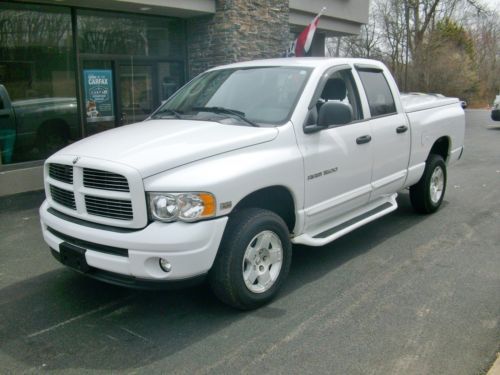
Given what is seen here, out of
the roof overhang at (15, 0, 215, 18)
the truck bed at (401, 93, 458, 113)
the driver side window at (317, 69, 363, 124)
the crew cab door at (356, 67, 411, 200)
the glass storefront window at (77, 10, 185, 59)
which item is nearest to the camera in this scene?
the driver side window at (317, 69, 363, 124)

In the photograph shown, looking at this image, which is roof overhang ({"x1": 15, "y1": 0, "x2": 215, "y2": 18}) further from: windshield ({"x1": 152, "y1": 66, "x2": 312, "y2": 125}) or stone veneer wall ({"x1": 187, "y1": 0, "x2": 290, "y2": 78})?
windshield ({"x1": 152, "y1": 66, "x2": 312, "y2": 125})

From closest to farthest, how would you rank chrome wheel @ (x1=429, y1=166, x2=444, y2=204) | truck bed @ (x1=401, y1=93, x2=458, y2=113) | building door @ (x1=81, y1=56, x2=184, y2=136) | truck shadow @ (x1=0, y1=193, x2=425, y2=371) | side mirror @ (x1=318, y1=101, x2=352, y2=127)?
truck shadow @ (x1=0, y1=193, x2=425, y2=371) < side mirror @ (x1=318, y1=101, x2=352, y2=127) < truck bed @ (x1=401, y1=93, x2=458, y2=113) < chrome wheel @ (x1=429, y1=166, x2=444, y2=204) < building door @ (x1=81, y1=56, x2=184, y2=136)

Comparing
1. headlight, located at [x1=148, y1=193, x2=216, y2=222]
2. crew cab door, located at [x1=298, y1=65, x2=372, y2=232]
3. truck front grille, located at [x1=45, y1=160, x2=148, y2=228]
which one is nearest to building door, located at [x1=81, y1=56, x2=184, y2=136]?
crew cab door, located at [x1=298, y1=65, x2=372, y2=232]

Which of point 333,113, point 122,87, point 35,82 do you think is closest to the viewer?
point 333,113

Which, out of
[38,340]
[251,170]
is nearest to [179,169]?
[251,170]

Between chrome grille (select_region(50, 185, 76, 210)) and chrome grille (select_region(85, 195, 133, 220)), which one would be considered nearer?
chrome grille (select_region(85, 195, 133, 220))

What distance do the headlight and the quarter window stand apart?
8.83 feet

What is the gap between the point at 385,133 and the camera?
227 inches

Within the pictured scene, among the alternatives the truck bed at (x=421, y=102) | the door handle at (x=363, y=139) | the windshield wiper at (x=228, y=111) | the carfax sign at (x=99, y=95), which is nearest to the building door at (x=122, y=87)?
the carfax sign at (x=99, y=95)

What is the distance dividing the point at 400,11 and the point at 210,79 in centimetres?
3378

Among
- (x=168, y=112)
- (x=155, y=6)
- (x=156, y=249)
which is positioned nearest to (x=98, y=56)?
(x=155, y=6)

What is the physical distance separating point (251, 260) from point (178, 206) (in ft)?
2.71

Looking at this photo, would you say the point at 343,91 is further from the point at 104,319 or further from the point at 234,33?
the point at 234,33

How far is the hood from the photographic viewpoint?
3.88 m
